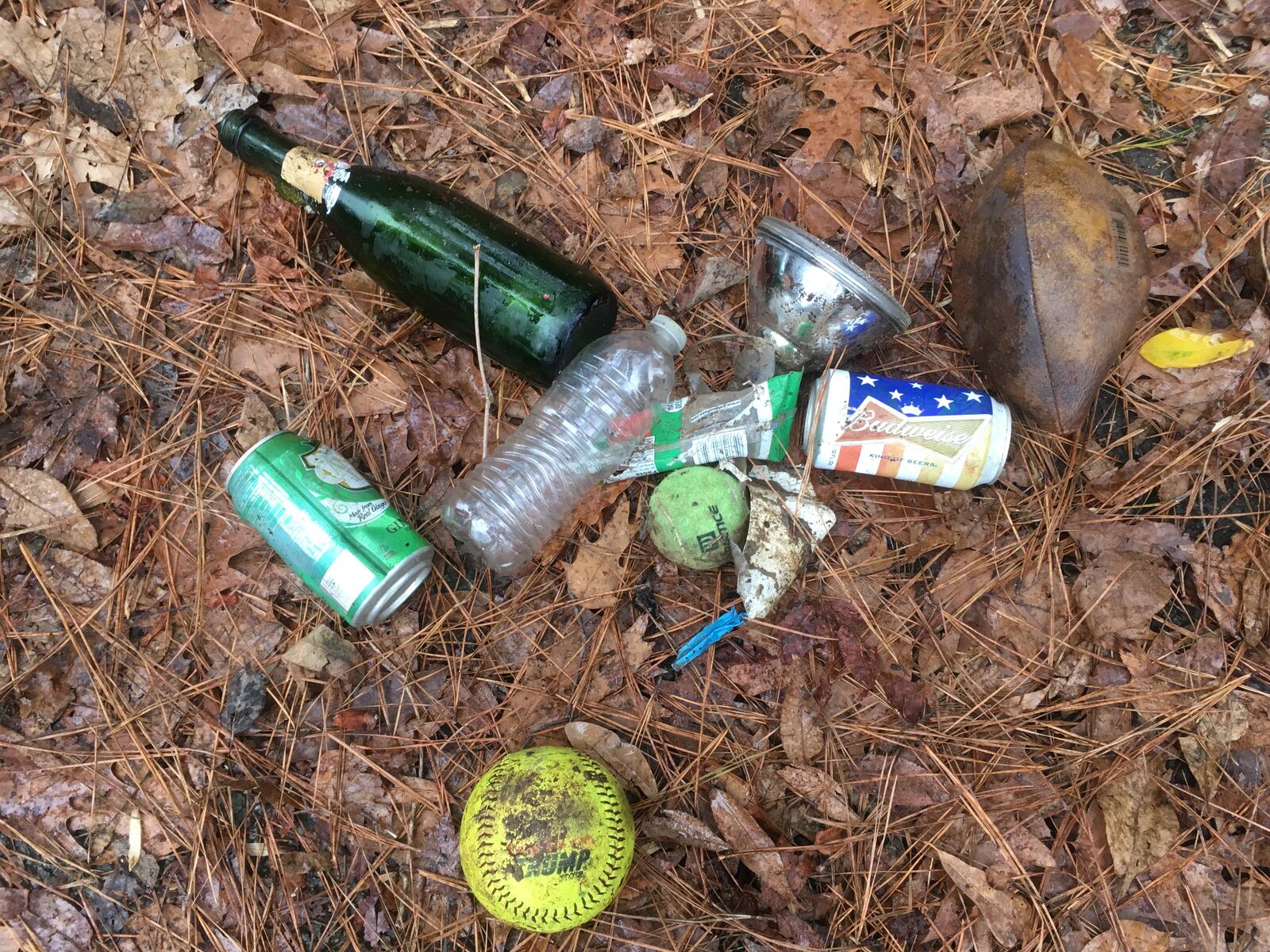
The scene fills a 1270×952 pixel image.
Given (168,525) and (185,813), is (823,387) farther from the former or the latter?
(185,813)

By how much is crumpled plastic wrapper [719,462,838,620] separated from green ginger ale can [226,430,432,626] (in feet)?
2.95

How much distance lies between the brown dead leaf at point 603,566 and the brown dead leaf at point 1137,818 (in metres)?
1.44

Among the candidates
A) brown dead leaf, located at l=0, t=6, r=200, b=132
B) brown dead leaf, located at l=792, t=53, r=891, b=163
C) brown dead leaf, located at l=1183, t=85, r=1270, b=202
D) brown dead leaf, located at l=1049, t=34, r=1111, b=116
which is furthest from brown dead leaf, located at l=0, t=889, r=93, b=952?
brown dead leaf, located at l=1183, t=85, r=1270, b=202

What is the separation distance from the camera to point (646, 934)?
6.56ft

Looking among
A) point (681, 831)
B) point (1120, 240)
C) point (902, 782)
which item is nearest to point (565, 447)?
point (681, 831)

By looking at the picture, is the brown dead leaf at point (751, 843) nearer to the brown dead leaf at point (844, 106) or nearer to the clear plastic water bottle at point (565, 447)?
the clear plastic water bottle at point (565, 447)

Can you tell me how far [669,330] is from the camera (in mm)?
2146

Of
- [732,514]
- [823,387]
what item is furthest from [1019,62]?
[732,514]

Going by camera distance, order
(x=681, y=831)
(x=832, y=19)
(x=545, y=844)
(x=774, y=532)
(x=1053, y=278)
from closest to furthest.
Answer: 1. (x=545, y=844)
2. (x=1053, y=278)
3. (x=681, y=831)
4. (x=774, y=532)
5. (x=832, y=19)

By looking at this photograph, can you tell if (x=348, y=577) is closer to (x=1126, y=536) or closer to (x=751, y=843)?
(x=751, y=843)

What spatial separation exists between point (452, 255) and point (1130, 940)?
2562 mm

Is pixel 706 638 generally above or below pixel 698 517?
below

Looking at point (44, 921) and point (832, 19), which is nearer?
point (44, 921)

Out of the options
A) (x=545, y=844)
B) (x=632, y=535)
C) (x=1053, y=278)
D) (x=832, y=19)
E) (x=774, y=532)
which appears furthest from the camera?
(x=832, y=19)
